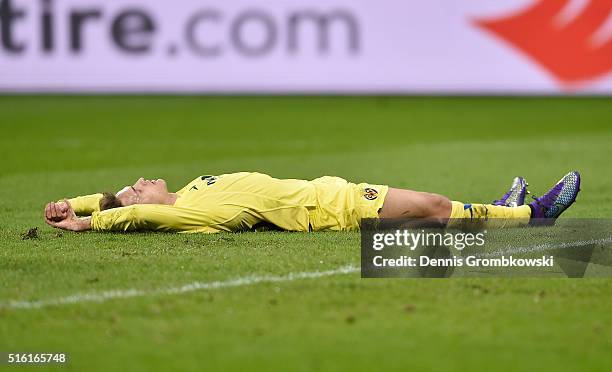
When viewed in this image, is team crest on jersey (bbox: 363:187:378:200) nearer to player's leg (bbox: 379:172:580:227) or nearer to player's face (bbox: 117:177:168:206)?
player's leg (bbox: 379:172:580:227)

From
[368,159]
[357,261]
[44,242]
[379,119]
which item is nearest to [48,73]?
[379,119]

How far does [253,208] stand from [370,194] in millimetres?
803

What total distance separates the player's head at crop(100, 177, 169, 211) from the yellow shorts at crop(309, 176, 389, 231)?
1.04 m

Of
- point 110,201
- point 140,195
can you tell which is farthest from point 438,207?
point 110,201

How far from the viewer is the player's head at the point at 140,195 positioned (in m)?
7.92

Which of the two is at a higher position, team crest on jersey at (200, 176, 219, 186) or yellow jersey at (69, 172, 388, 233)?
team crest on jersey at (200, 176, 219, 186)

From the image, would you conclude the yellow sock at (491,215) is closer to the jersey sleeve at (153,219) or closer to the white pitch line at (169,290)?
the white pitch line at (169,290)

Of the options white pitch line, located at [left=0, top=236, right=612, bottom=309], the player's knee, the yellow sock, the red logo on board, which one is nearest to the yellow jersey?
the player's knee

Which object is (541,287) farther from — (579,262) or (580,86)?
(580,86)

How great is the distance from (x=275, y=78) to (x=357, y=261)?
15.2 m

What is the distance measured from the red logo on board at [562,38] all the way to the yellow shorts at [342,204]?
1446 centimetres

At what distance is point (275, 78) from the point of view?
21797 mm

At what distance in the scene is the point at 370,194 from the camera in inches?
309

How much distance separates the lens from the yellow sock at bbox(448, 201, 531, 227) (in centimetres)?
783
